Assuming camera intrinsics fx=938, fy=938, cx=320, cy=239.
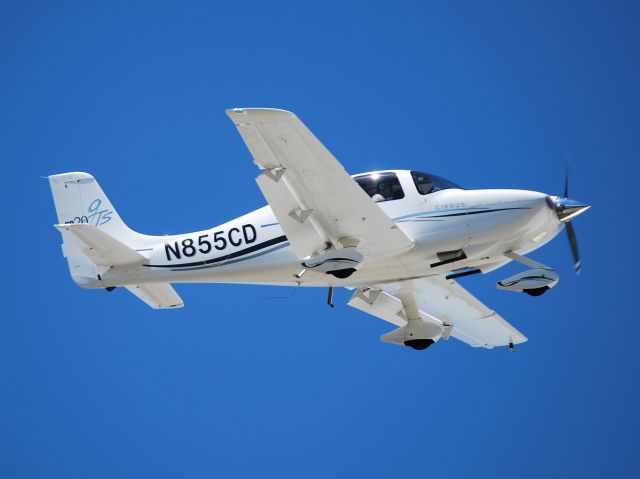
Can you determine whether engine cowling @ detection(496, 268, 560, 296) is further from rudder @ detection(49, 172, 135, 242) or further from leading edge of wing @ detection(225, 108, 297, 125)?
rudder @ detection(49, 172, 135, 242)

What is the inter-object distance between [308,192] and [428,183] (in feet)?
7.10

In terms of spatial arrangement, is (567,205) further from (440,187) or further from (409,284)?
(409,284)

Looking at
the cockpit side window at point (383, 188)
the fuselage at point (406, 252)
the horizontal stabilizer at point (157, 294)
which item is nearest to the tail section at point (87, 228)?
the fuselage at point (406, 252)

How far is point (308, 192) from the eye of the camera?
14711mm

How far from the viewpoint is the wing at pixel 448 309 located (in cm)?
1820

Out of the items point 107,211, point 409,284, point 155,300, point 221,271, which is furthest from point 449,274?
point 107,211

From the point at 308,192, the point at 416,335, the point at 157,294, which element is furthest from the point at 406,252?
the point at 157,294

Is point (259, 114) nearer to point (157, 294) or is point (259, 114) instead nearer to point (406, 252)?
point (406, 252)

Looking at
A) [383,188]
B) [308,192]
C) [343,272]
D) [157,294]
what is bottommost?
[343,272]

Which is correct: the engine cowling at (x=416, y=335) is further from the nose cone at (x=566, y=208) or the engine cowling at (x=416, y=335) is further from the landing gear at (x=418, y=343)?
the nose cone at (x=566, y=208)

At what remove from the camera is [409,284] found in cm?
1727

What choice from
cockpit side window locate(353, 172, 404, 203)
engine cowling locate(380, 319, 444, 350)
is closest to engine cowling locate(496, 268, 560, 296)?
cockpit side window locate(353, 172, 404, 203)

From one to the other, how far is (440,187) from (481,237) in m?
1.12

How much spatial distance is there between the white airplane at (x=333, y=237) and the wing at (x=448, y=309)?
53cm
